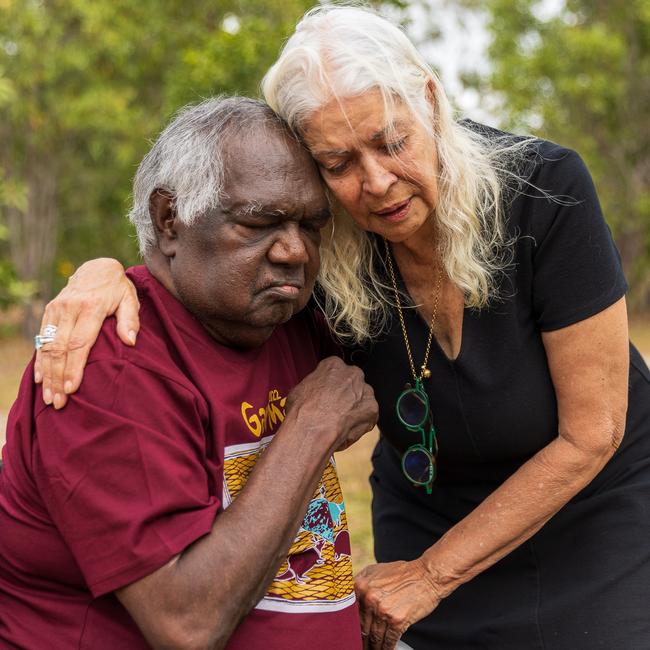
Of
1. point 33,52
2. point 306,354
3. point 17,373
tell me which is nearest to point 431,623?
point 306,354

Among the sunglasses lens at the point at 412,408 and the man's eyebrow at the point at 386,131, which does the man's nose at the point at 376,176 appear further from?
the sunglasses lens at the point at 412,408

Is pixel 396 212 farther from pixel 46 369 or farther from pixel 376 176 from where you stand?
pixel 46 369

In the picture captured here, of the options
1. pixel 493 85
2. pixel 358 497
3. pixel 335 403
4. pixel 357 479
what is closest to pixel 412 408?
pixel 335 403

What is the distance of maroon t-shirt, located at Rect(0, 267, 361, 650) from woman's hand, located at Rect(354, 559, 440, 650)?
7.5 inches

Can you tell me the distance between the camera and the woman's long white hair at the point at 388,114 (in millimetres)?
2297

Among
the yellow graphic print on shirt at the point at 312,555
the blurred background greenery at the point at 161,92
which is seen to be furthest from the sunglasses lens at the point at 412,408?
the blurred background greenery at the point at 161,92

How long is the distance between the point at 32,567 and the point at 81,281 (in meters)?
0.68

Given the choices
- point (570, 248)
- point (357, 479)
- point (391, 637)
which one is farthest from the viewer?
point (357, 479)

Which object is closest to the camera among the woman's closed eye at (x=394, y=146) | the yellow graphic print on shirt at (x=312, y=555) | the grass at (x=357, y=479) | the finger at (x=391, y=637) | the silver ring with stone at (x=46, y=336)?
the silver ring with stone at (x=46, y=336)

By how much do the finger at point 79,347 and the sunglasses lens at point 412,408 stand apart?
0.99 m

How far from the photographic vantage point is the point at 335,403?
2.35 meters

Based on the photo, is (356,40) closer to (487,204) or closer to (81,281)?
(487,204)

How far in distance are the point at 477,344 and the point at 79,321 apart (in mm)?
1092

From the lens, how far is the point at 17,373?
15.9 metres
